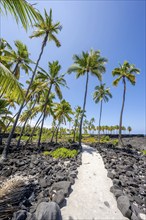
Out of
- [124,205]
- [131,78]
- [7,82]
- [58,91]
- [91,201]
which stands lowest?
[91,201]

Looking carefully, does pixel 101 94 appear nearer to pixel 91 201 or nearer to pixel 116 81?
pixel 116 81

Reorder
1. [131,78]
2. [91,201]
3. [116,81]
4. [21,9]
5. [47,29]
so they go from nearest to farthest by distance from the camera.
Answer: [21,9]
[91,201]
[47,29]
[131,78]
[116,81]

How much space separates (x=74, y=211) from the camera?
14.9 ft

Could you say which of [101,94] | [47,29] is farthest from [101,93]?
[47,29]

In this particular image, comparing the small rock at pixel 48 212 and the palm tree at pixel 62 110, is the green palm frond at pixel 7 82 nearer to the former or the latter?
the small rock at pixel 48 212

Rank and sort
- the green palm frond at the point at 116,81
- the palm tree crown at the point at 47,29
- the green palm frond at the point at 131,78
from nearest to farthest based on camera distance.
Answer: the palm tree crown at the point at 47,29, the green palm frond at the point at 131,78, the green palm frond at the point at 116,81

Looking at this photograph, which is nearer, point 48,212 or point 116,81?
point 48,212

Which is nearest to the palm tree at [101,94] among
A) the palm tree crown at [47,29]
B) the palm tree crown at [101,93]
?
the palm tree crown at [101,93]

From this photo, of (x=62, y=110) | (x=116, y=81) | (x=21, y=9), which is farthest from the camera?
(x=62, y=110)

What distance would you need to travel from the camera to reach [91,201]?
517cm

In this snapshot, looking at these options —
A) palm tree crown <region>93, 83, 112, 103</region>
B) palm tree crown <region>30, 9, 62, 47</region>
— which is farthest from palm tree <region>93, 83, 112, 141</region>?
palm tree crown <region>30, 9, 62, 47</region>

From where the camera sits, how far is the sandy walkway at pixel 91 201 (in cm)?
439

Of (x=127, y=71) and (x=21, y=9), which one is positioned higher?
(x=127, y=71)

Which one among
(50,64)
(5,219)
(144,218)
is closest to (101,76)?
(50,64)
